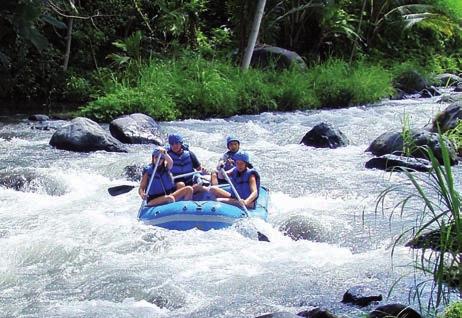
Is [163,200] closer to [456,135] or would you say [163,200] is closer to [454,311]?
[454,311]

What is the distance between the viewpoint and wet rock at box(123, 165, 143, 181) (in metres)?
9.22

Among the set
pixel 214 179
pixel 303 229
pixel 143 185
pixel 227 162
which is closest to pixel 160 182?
pixel 143 185

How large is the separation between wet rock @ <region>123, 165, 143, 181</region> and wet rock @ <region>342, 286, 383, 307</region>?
15.0 ft

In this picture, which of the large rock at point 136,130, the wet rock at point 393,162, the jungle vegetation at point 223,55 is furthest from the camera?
the jungle vegetation at point 223,55

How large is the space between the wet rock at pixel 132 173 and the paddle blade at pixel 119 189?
2.42 feet

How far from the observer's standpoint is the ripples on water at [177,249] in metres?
5.24

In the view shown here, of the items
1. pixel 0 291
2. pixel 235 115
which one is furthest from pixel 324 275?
pixel 235 115

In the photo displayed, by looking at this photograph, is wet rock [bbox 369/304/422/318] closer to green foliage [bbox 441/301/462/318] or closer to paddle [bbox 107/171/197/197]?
green foliage [bbox 441/301/462/318]

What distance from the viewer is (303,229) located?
23.0 feet

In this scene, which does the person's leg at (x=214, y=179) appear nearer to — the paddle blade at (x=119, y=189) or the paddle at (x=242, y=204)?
the paddle at (x=242, y=204)

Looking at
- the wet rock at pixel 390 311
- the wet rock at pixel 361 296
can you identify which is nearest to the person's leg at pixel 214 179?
the wet rock at pixel 361 296

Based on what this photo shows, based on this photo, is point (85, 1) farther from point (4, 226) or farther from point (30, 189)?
point (4, 226)

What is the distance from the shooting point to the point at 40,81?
15.0 m

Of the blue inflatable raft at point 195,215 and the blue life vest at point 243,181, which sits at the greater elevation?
the blue life vest at point 243,181
